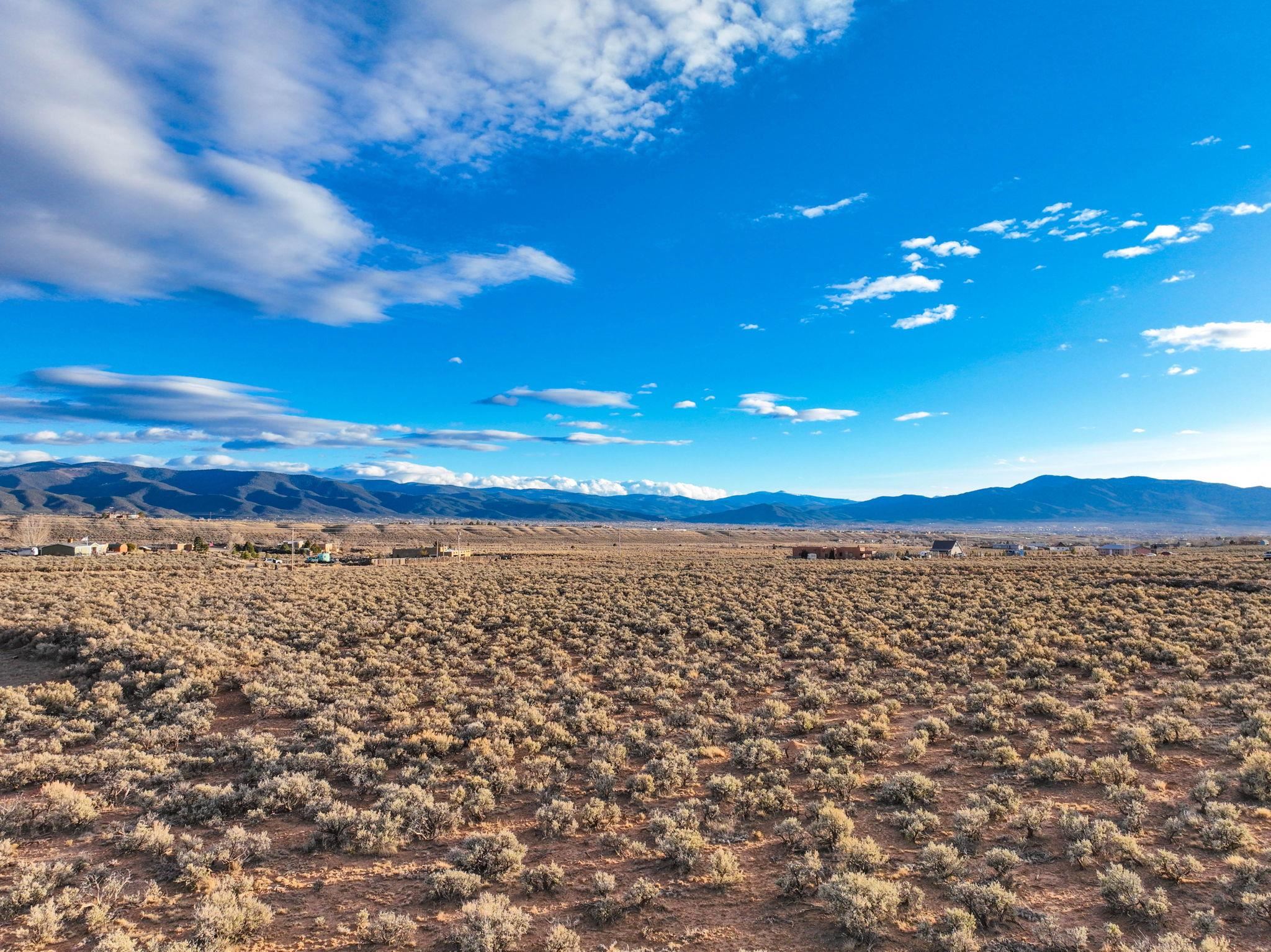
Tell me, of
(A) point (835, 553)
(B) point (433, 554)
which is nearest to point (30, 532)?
(B) point (433, 554)

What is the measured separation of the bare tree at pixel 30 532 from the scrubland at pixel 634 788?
73030 millimetres

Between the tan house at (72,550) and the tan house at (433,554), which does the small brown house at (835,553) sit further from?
the tan house at (72,550)

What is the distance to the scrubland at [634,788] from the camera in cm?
579

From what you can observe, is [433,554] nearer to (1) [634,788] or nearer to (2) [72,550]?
(2) [72,550]

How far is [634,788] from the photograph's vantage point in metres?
8.57

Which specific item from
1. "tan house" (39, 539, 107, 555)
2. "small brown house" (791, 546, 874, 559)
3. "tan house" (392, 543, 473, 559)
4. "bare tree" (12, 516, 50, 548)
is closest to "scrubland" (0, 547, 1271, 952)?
A: "small brown house" (791, 546, 874, 559)

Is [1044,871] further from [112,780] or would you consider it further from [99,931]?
[112,780]

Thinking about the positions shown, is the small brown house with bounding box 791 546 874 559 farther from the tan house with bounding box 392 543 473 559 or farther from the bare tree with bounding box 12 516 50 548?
the bare tree with bounding box 12 516 50 548

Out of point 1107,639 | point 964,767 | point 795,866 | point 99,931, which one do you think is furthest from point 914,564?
point 99,931

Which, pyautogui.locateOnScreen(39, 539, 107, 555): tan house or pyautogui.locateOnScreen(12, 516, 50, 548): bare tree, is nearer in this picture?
pyautogui.locateOnScreen(39, 539, 107, 555): tan house

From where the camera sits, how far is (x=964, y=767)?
30.6ft

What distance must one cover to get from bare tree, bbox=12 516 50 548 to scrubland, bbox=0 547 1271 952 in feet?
240

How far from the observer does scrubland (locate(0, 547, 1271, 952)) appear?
579 cm

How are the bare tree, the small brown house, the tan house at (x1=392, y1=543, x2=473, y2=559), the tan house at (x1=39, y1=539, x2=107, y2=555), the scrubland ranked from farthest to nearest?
the bare tree < the tan house at (x1=392, y1=543, x2=473, y2=559) < the small brown house < the tan house at (x1=39, y1=539, x2=107, y2=555) < the scrubland
